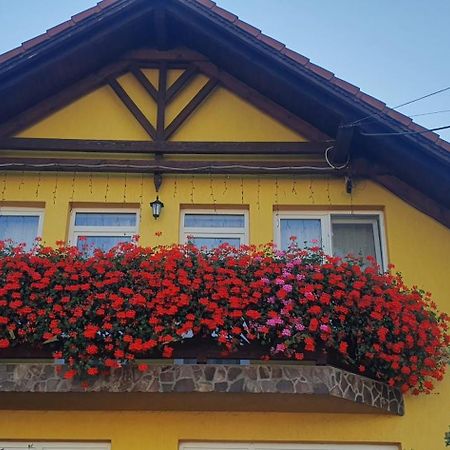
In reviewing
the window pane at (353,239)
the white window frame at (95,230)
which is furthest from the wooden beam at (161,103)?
the window pane at (353,239)

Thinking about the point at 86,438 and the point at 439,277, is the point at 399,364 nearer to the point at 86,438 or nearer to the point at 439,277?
the point at 439,277

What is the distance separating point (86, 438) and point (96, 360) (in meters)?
1.28

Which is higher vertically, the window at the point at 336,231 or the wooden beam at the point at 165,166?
the wooden beam at the point at 165,166

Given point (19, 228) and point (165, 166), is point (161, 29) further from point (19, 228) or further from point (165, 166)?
point (19, 228)

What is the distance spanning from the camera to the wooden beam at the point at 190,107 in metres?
9.98

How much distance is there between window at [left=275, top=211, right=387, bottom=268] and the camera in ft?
31.3

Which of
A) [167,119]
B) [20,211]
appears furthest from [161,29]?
[20,211]

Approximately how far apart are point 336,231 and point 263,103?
1.99m

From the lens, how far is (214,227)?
966 centimetres

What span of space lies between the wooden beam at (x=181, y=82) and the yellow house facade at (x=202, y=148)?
1.1 inches

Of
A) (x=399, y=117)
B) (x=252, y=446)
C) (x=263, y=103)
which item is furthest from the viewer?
(x=263, y=103)

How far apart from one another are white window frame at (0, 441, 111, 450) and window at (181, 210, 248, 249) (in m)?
2.73

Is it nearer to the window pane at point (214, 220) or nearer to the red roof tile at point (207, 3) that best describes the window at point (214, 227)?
the window pane at point (214, 220)

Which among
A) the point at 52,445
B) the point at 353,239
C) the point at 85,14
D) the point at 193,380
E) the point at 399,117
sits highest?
the point at 85,14
